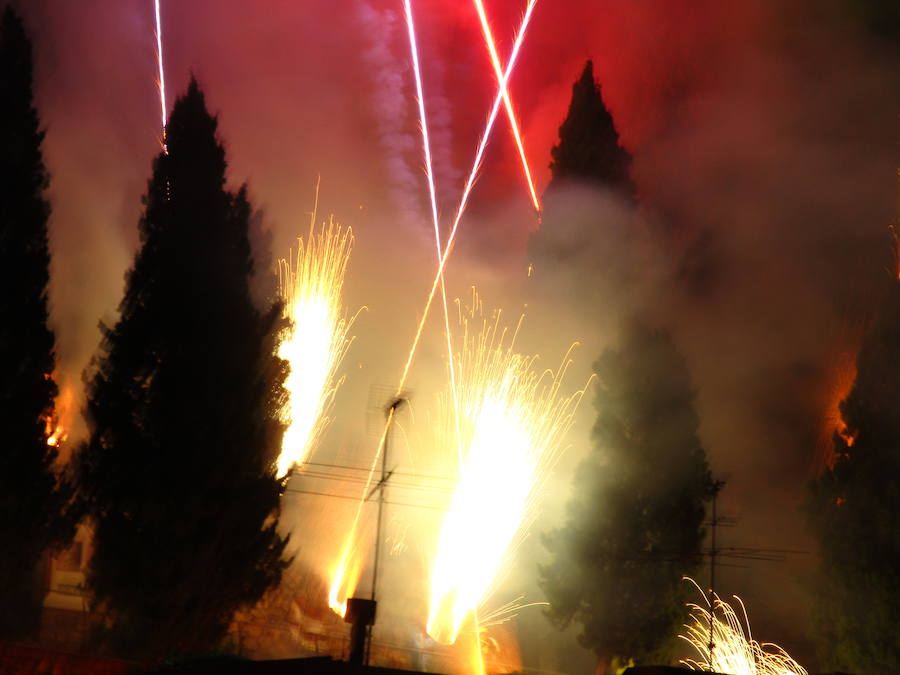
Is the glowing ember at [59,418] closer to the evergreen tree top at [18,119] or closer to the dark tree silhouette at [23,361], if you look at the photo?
the dark tree silhouette at [23,361]

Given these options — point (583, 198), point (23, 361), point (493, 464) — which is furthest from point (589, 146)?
point (23, 361)

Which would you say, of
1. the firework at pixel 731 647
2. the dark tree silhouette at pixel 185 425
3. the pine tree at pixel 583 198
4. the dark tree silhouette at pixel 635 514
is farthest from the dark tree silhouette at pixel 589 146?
the firework at pixel 731 647

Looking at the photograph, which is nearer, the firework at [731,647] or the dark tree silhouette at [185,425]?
the dark tree silhouette at [185,425]

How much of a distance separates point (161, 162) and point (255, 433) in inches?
243

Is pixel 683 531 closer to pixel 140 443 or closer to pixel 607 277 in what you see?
pixel 607 277

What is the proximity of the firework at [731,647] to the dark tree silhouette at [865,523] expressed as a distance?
2495 mm

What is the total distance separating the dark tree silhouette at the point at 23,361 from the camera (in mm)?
16422

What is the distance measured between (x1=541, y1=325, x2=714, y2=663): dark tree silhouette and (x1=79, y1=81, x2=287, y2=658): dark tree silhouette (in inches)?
312

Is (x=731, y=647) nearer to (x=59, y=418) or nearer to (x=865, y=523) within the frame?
(x=865, y=523)

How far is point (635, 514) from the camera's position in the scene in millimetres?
22969

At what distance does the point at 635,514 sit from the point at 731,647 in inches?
152

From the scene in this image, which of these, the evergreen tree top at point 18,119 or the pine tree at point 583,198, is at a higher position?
the pine tree at point 583,198

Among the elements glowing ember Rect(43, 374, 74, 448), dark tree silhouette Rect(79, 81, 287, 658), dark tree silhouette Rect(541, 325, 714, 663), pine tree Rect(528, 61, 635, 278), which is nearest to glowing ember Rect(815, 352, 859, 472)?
dark tree silhouette Rect(541, 325, 714, 663)

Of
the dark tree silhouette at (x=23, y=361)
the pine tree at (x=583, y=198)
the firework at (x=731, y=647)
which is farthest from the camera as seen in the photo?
the pine tree at (x=583, y=198)
